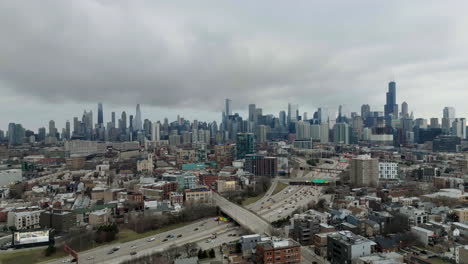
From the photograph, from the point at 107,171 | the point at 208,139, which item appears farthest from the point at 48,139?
the point at 107,171

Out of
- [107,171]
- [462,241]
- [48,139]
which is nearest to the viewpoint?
[462,241]

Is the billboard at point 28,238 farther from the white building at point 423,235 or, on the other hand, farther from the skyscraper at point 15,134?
the skyscraper at point 15,134

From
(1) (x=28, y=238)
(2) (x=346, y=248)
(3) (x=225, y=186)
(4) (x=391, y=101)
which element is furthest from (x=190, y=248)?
(4) (x=391, y=101)

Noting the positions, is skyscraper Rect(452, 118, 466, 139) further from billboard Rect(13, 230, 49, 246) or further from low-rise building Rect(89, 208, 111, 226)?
billboard Rect(13, 230, 49, 246)

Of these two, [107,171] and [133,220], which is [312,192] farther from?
[107,171]

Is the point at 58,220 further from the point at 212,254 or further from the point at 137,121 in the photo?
the point at 137,121

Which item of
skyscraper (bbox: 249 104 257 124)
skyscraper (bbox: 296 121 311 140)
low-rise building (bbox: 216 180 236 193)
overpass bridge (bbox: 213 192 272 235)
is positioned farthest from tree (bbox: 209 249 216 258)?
skyscraper (bbox: 249 104 257 124)

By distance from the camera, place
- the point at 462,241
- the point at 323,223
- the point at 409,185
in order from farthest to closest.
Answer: the point at 409,185
the point at 323,223
the point at 462,241
